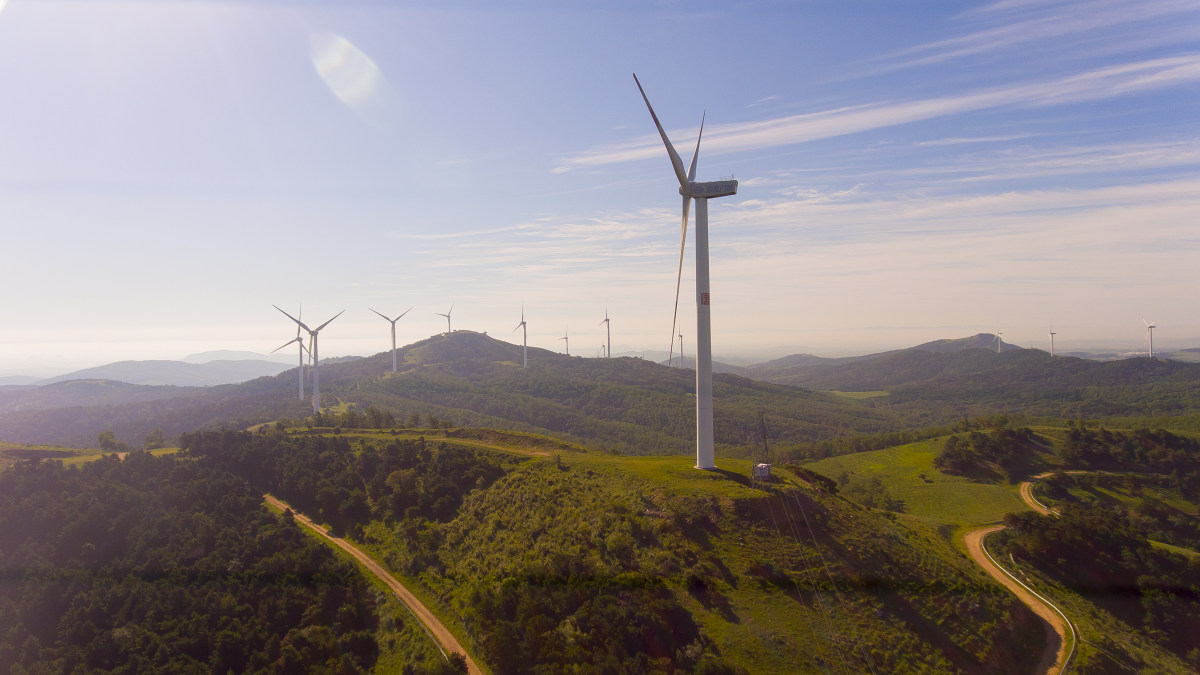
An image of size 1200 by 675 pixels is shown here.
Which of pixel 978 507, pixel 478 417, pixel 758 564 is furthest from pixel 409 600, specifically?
pixel 478 417

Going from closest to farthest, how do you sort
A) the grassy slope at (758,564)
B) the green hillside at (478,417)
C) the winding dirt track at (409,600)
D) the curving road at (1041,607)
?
1. the grassy slope at (758,564)
2. the curving road at (1041,607)
3. the winding dirt track at (409,600)
4. the green hillside at (478,417)

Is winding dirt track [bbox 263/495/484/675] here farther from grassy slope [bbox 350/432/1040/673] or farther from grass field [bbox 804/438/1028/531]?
grass field [bbox 804/438/1028/531]

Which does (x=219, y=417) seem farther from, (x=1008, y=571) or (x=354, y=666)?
(x=1008, y=571)

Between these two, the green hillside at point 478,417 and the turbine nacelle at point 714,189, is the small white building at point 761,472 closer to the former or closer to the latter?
the turbine nacelle at point 714,189

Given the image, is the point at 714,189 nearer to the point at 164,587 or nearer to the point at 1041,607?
the point at 1041,607

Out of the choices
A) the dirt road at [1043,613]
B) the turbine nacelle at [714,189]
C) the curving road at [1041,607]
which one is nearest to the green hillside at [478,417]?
the curving road at [1041,607]

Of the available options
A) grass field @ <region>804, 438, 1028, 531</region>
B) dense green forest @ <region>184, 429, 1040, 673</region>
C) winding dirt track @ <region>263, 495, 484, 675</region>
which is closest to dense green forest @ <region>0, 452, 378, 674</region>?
winding dirt track @ <region>263, 495, 484, 675</region>
